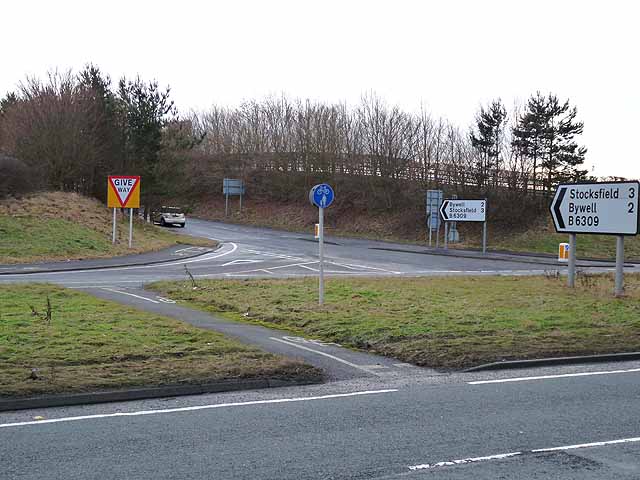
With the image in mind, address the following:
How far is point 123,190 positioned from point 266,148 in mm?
42389

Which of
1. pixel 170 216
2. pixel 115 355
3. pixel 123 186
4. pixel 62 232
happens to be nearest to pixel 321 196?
pixel 115 355

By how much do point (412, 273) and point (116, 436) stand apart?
23.0m

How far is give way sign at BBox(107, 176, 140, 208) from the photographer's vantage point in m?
34.8

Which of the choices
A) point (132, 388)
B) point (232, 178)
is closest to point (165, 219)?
point (232, 178)

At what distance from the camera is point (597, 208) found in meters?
21.0

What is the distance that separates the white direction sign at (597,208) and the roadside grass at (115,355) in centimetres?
1228

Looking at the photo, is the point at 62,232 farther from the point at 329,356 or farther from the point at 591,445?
the point at 591,445

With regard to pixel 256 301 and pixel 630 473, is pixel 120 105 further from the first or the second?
pixel 630 473

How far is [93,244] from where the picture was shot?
34531 millimetres

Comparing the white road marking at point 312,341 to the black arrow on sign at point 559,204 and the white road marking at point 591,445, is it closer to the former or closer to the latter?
the white road marking at point 591,445

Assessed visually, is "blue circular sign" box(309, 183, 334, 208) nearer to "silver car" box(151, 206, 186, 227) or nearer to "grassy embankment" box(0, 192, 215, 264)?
"grassy embankment" box(0, 192, 215, 264)

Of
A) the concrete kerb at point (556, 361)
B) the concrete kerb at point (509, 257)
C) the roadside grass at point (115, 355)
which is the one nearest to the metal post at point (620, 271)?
the concrete kerb at point (556, 361)

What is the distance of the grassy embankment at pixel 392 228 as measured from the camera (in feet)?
152

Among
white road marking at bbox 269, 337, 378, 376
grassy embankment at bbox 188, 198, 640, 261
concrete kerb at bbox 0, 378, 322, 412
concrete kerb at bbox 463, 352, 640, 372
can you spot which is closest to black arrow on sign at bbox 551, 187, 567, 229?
concrete kerb at bbox 463, 352, 640, 372
